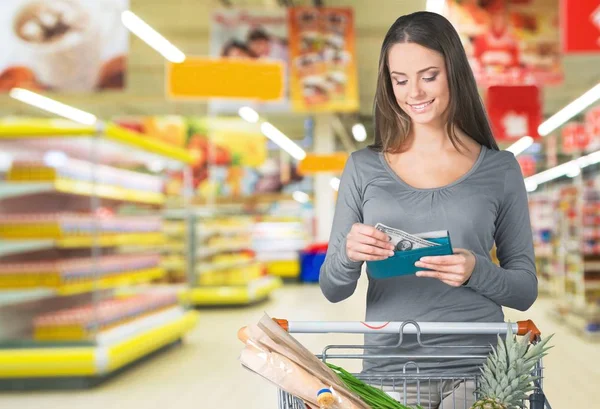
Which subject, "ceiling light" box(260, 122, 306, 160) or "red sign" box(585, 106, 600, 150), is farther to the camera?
"ceiling light" box(260, 122, 306, 160)

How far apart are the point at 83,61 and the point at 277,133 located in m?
11.8

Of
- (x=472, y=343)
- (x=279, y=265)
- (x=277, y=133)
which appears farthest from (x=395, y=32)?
(x=279, y=265)

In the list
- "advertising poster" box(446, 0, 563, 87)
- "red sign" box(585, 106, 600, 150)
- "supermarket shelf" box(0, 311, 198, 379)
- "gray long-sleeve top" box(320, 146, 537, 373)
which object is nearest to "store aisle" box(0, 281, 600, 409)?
"supermarket shelf" box(0, 311, 198, 379)

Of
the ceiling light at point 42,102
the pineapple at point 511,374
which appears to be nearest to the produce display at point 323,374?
the pineapple at point 511,374

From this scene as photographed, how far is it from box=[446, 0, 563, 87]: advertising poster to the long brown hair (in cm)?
716

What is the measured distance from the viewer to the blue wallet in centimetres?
159

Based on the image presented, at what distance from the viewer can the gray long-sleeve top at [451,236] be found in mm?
1850

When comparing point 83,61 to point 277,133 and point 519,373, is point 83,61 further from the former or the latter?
point 277,133

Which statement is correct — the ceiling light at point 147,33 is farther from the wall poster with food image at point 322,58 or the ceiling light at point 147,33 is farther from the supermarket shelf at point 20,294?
the supermarket shelf at point 20,294

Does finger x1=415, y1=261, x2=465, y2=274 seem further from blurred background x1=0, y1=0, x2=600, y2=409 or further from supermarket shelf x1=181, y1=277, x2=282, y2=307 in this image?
supermarket shelf x1=181, y1=277, x2=282, y2=307

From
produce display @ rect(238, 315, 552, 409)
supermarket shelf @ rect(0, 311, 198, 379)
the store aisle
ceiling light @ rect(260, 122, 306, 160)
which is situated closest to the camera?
produce display @ rect(238, 315, 552, 409)

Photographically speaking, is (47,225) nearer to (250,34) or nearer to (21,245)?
(21,245)

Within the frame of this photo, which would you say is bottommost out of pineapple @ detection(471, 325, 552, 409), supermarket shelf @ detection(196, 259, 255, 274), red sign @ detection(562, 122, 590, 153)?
supermarket shelf @ detection(196, 259, 255, 274)

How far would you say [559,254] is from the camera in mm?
13352
